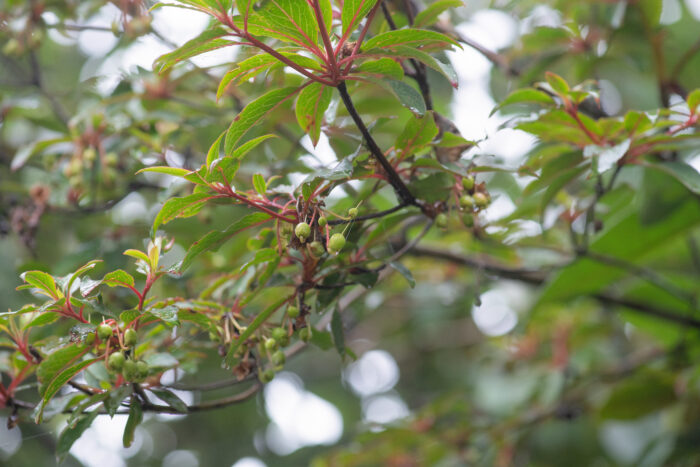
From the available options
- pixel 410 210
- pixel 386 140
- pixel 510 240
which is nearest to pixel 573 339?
pixel 510 240

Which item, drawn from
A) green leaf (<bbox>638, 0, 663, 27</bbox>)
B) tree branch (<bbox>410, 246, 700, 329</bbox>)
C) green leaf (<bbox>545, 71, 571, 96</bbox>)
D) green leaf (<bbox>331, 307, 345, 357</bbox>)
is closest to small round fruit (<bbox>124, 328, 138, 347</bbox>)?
green leaf (<bbox>331, 307, 345, 357</bbox>)

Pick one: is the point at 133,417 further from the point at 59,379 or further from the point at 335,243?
the point at 335,243

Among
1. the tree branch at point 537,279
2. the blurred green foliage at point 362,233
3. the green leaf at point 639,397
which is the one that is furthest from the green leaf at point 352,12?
the green leaf at point 639,397

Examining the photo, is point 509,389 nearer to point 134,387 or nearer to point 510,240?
point 510,240

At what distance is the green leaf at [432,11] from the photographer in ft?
2.93

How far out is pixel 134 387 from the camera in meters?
0.93

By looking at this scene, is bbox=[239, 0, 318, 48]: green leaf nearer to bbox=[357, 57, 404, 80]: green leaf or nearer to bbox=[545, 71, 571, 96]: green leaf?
bbox=[357, 57, 404, 80]: green leaf

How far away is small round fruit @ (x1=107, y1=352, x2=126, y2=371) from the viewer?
82 centimetres

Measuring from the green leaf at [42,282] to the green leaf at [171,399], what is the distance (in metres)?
0.21

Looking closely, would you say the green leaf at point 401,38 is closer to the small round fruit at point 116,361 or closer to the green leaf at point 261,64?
the green leaf at point 261,64

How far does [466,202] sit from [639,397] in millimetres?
1421

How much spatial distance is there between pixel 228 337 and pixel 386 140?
4.17ft

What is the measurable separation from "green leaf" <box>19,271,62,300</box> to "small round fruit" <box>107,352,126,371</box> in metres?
0.11

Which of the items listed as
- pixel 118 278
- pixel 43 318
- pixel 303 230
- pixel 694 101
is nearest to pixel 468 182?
pixel 303 230
